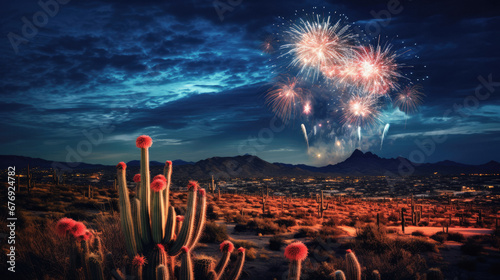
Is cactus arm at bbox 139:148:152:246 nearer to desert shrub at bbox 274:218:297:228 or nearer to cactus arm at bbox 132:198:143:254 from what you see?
cactus arm at bbox 132:198:143:254

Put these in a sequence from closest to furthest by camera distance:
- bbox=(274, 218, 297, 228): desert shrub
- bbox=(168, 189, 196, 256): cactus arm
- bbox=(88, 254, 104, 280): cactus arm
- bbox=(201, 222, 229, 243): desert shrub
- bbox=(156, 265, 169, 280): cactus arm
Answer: bbox=(156, 265, 169, 280): cactus arm → bbox=(88, 254, 104, 280): cactus arm → bbox=(168, 189, 196, 256): cactus arm → bbox=(201, 222, 229, 243): desert shrub → bbox=(274, 218, 297, 228): desert shrub

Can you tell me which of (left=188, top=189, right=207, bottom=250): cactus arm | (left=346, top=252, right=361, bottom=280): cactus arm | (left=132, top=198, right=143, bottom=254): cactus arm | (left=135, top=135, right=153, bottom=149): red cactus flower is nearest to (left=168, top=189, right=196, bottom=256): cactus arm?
(left=188, top=189, right=207, bottom=250): cactus arm

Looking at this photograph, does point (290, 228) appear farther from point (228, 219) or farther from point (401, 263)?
point (401, 263)

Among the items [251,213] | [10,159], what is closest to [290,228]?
[251,213]

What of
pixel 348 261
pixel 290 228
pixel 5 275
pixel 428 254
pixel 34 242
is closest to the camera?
pixel 348 261

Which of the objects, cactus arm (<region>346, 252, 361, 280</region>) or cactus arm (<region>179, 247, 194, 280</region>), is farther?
cactus arm (<region>346, 252, 361, 280</region>)

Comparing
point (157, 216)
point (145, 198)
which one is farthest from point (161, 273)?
point (145, 198)
